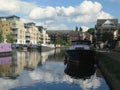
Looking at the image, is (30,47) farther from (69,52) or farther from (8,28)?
(69,52)

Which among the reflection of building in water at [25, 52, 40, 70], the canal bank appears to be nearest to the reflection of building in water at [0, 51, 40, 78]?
the reflection of building in water at [25, 52, 40, 70]

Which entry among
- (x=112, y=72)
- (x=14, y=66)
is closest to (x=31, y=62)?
(x=14, y=66)

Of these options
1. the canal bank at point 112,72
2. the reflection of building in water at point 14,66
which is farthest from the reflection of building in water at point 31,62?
the canal bank at point 112,72

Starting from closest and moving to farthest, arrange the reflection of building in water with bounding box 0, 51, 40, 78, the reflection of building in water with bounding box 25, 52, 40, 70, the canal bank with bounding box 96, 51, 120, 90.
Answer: the canal bank with bounding box 96, 51, 120, 90
the reflection of building in water with bounding box 0, 51, 40, 78
the reflection of building in water with bounding box 25, 52, 40, 70

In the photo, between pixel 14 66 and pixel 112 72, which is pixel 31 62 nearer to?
pixel 14 66

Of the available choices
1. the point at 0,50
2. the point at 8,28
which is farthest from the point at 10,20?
the point at 0,50

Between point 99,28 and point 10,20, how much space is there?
165 ft

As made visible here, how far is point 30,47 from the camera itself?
127875 millimetres

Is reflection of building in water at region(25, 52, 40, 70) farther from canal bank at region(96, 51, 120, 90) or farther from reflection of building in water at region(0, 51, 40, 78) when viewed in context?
canal bank at region(96, 51, 120, 90)

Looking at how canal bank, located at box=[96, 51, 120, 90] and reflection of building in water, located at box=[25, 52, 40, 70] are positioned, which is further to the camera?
reflection of building in water, located at box=[25, 52, 40, 70]

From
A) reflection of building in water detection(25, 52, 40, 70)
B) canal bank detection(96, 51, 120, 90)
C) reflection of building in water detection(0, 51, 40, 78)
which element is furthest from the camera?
reflection of building in water detection(25, 52, 40, 70)

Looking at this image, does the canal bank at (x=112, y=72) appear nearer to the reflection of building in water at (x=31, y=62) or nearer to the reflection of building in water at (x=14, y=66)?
the reflection of building in water at (x=14, y=66)

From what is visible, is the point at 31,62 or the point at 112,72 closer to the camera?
the point at 112,72

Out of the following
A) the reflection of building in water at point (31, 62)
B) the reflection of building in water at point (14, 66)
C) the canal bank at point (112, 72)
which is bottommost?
the reflection of building in water at point (31, 62)
